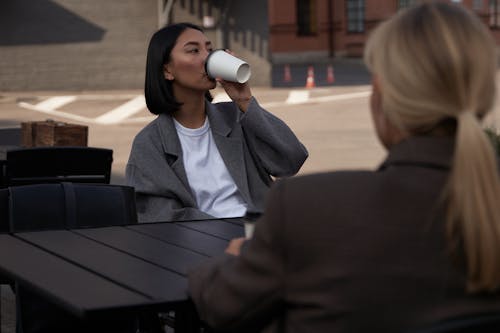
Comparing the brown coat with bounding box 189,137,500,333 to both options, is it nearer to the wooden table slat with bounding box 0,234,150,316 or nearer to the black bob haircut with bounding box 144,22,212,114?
the wooden table slat with bounding box 0,234,150,316

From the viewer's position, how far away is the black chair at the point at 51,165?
177 inches

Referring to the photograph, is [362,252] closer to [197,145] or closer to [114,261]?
[114,261]

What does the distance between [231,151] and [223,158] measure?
5 cm

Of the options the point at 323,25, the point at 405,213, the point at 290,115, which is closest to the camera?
the point at 405,213

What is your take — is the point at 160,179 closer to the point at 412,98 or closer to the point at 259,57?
the point at 412,98

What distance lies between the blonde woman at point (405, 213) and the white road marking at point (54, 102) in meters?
20.1

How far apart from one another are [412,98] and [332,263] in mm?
330

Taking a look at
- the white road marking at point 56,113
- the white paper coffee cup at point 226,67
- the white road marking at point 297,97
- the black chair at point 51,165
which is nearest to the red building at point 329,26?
the white road marking at point 297,97

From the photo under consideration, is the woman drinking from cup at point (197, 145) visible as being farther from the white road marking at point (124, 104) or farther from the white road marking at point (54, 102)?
the white road marking at point (54, 102)

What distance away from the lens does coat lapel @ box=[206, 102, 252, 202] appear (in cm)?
411

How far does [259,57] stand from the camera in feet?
86.0

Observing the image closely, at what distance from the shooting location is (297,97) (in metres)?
23.2

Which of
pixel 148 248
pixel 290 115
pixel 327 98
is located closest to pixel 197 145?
pixel 148 248

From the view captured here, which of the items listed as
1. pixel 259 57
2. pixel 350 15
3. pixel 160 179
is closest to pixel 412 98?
pixel 160 179
